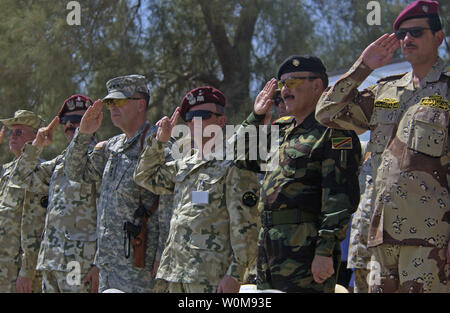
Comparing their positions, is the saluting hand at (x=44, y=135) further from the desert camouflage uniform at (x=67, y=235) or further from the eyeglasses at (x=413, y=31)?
the eyeglasses at (x=413, y=31)

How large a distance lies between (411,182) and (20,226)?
15.5 ft

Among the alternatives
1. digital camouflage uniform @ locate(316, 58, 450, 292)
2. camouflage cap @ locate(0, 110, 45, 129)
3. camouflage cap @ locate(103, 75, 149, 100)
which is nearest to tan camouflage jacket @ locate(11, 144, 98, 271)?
camouflage cap @ locate(103, 75, 149, 100)

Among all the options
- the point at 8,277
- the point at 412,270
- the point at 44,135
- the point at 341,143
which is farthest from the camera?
the point at 8,277

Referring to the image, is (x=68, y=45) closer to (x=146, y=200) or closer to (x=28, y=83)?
(x=28, y=83)

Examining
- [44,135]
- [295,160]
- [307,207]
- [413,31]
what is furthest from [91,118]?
[413,31]

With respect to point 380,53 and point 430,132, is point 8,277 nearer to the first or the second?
point 380,53

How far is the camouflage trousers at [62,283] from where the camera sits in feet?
18.2

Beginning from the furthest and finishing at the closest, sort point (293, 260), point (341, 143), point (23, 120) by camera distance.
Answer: point (23, 120)
point (341, 143)
point (293, 260)

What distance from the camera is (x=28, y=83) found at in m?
11.5

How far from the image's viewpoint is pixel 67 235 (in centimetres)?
572
